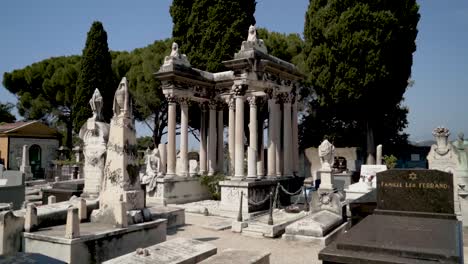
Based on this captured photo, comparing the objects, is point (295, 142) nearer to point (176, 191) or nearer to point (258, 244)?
point (176, 191)

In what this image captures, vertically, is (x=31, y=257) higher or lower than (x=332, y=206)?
higher

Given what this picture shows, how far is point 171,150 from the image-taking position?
51.6ft

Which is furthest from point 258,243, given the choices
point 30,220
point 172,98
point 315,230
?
point 172,98

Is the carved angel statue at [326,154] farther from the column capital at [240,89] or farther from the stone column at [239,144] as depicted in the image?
the column capital at [240,89]

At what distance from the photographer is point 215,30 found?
857 inches

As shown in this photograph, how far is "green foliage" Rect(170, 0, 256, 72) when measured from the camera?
2156 cm

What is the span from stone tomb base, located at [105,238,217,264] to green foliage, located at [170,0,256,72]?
16858mm

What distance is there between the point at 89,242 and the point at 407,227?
193 inches

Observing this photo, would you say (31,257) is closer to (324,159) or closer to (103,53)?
(324,159)

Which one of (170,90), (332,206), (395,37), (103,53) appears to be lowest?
(332,206)

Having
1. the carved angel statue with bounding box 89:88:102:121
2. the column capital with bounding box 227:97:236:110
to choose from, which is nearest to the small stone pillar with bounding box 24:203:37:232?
the carved angel statue with bounding box 89:88:102:121

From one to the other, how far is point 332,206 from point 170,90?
339 inches

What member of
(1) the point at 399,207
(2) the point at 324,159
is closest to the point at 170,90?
(2) the point at 324,159

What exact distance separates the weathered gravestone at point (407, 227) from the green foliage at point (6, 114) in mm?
46903
